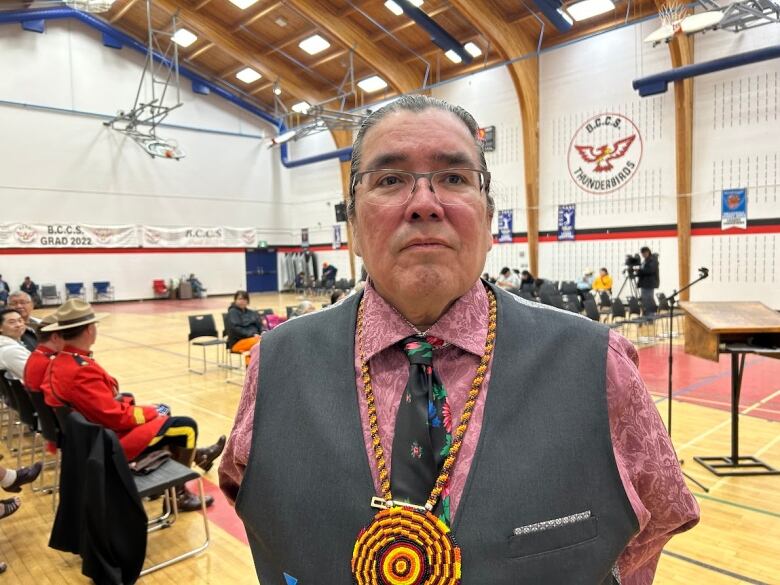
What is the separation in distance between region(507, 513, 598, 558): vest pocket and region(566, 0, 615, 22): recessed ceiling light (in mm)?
14336

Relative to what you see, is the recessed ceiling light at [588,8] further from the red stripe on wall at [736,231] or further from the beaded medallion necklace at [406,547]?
the beaded medallion necklace at [406,547]

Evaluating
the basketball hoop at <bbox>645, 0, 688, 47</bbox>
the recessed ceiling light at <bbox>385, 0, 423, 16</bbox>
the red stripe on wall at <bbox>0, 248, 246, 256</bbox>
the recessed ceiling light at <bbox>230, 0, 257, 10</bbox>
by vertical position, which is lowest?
the red stripe on wall at <bbox>0, 248, 246, 256</bbox>

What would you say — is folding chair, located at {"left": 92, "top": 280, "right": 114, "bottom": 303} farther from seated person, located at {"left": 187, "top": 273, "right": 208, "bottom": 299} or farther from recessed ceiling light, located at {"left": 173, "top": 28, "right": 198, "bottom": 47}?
recessed ceiling light, located at {"left": 173, "top": 28, "right": 198, "bottom": 47}

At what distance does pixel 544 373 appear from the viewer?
87 cm

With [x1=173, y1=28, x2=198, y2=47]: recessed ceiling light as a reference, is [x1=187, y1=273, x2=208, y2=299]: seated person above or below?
below

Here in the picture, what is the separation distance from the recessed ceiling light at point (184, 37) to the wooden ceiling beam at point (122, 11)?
4.79 ft

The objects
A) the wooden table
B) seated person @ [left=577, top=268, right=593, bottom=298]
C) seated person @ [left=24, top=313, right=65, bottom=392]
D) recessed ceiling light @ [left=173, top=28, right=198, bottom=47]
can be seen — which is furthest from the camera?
recessed ceiling light @ [left=173, top=28, right=198, bottom=47]

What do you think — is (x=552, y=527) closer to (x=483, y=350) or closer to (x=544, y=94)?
(x=483, y=350)

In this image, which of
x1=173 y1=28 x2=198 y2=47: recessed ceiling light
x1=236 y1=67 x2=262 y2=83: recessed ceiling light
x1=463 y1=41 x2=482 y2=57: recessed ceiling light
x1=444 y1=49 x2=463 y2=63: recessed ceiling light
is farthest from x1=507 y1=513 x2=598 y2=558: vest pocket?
x1=236 y1=67 x2=262 y2=83: recessed ceiling light

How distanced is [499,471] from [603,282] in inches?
510

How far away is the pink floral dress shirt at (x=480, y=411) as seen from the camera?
87cm

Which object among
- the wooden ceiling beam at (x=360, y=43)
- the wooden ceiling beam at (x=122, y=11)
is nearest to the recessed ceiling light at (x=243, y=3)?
the wooden ceiling beam at (x=360, y=43)

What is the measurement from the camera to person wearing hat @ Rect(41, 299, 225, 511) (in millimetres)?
2766

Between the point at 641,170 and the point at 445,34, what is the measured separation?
5.99 meters
